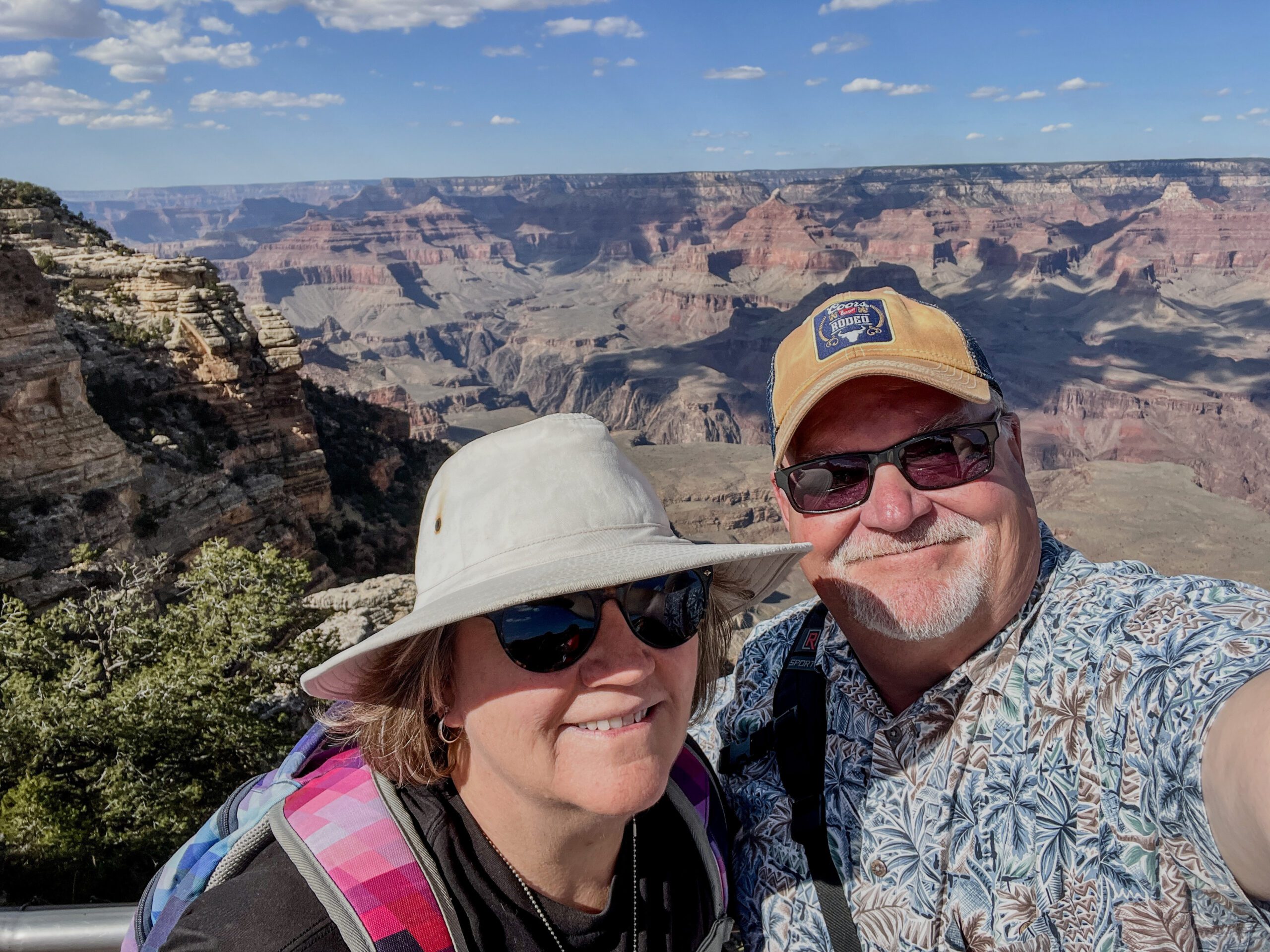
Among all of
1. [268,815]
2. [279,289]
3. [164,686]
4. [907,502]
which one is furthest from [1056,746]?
[279,289]

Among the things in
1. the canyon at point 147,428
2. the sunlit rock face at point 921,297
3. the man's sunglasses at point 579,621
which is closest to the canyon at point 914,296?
the sunlit rock face at point 921,297

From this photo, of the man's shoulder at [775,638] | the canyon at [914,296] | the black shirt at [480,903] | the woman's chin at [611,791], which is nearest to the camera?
the black shirt at [480,903]

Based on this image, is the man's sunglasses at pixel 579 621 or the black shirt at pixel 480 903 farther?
the man's sunglasses at pixel 579 621

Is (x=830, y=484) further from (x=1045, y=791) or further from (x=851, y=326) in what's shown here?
(x=1045, y=791)

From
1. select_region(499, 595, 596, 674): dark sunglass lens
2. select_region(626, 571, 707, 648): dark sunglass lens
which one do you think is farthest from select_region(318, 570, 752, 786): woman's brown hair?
select_region(626, 571, 707, 648): dark sunglass lens

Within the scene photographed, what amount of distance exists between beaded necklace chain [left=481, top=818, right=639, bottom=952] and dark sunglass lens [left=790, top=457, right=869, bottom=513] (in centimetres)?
116

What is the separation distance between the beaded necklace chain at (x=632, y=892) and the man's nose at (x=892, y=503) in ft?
3.94

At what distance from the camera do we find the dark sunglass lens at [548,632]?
188 cm

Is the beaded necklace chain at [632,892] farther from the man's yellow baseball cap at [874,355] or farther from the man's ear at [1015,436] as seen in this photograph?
the man's ear at [1015,436]

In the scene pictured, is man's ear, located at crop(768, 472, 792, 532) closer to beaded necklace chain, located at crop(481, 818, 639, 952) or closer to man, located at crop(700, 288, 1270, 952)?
man, located at crop(700, 288, 1270, 952)

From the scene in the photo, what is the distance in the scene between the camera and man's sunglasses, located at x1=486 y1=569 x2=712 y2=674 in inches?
74.5

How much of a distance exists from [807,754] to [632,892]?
28.5 inches

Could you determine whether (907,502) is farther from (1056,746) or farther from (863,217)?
(863,217)

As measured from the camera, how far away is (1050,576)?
8.15ft
